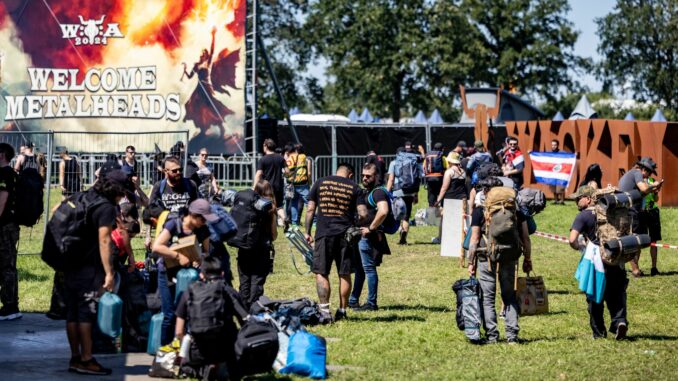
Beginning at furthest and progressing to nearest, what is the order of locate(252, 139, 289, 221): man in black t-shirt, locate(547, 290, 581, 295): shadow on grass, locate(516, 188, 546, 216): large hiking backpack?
locate(252, 139, 289, 221): man in black t-shirt, locate(547, 290, 581, 295): shadow on grass, locate(516, 188, 546, 216): large hiking backpack

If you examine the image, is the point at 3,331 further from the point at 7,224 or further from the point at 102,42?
the point at 102,42

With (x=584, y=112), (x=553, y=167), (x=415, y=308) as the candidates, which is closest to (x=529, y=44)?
(x=584, y=112)

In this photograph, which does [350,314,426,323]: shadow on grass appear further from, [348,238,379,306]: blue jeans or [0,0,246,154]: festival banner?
[0,0,246,154]: festival banner

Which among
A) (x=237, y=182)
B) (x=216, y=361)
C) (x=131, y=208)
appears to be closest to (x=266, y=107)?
(x=237, y=182)

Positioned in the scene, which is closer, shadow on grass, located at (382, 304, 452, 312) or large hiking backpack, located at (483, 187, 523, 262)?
large hiking backpack, located at (483, 187, 523, 262)

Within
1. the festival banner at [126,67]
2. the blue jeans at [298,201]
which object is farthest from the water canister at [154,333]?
the festival banner at [126,67]

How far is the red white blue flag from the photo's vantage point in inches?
1195

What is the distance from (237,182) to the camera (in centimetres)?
3128

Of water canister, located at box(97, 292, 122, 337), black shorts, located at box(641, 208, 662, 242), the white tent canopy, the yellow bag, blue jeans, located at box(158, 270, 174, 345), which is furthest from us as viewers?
the white tent canopy

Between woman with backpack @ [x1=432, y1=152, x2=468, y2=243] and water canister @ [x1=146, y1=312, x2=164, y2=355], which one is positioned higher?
woman with backpack @ [x1=432, y1=152, x2=468, y2=243]

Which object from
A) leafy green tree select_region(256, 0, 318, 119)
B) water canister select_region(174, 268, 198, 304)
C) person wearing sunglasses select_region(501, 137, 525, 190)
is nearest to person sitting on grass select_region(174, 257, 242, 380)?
water canister select_region(174, 268, 198, 304)

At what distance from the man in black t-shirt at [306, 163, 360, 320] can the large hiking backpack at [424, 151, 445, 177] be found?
930 centimetres

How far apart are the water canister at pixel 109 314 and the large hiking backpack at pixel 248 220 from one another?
2.65m

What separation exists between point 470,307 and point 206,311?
146 inches
